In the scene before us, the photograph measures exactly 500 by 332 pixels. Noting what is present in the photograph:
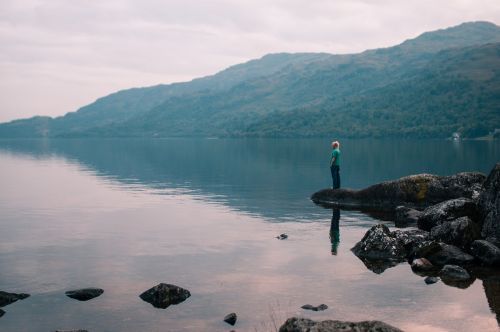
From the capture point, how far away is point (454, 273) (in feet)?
68.3

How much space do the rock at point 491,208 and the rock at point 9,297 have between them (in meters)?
19.9

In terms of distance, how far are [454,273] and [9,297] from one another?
16388 mm

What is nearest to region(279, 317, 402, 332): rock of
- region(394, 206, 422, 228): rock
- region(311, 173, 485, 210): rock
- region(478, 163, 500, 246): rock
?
region(478, 163, 500, 246): rock

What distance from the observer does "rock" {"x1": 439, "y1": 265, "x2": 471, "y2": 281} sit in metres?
20.5

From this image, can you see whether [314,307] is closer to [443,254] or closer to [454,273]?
[454,273]

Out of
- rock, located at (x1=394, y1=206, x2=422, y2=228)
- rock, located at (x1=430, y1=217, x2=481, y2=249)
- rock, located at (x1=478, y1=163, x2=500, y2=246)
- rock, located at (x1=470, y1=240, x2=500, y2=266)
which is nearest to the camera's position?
rock, located at (x1=470, y1=240, x2=500, y2=266)

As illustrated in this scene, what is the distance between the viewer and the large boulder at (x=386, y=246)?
23703 mm

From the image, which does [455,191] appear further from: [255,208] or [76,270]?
[76,270]

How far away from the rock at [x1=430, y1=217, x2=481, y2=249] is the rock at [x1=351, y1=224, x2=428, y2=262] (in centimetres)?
81

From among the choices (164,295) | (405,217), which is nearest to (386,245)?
(405,217)

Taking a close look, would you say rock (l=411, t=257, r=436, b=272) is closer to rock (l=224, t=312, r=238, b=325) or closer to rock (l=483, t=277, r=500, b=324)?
rock (l=483, t=277, r=500, b=324)

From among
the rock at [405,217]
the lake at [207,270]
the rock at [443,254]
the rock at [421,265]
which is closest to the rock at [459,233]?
the rock at [443,254]

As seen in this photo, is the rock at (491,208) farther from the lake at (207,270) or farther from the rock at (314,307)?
the rock at (314,307)

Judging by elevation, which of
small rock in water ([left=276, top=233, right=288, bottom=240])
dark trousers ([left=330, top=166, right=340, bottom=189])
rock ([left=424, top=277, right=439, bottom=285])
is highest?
dark trousers ([left=330, top=166, right=340, bottom=189])
